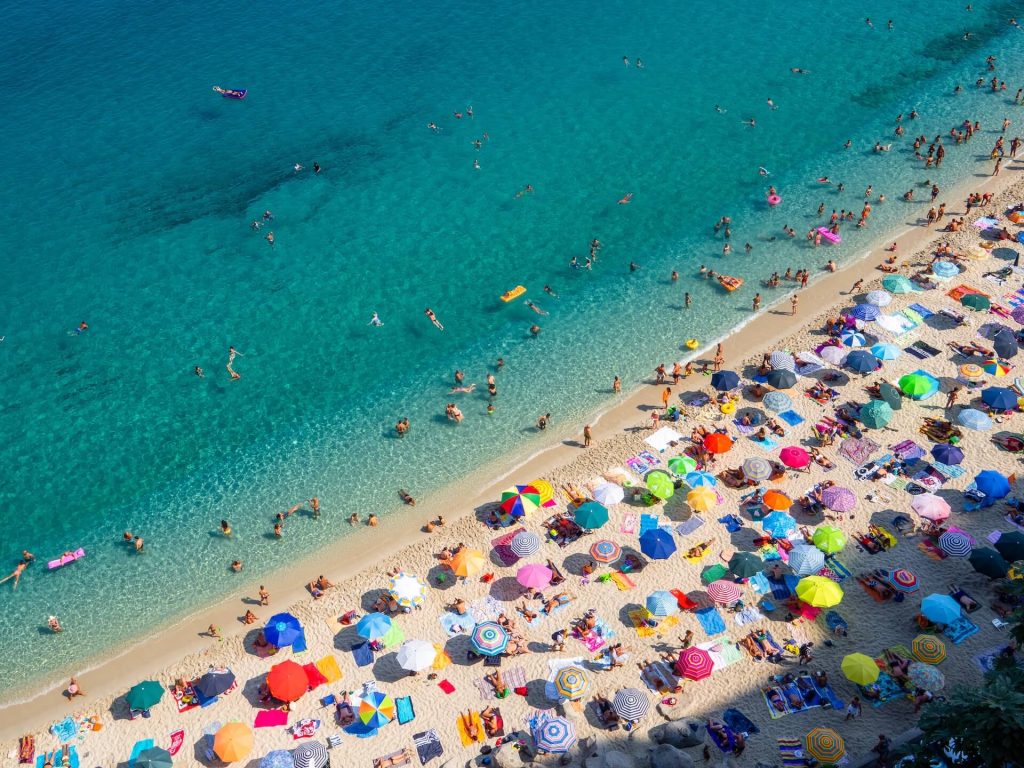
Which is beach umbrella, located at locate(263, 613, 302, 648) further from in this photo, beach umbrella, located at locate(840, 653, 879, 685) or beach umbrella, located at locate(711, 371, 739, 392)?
beach umbrella, located at locate(711, 371, 739, 392)

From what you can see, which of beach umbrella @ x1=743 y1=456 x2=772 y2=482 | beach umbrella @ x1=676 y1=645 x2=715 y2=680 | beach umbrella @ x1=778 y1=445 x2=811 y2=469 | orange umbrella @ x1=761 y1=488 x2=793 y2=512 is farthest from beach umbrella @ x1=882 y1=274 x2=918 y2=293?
beach umbrella @ x1=676 y1=645 x2=715 y2=680

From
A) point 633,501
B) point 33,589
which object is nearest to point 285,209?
point 33,589

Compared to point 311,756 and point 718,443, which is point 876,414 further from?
point 311,756

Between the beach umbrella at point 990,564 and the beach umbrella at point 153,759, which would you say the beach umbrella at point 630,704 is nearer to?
the beach umbrella at point 990,564

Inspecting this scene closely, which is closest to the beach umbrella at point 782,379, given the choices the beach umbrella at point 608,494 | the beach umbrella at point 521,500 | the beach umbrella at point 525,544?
the beach umbrella at point 608,494

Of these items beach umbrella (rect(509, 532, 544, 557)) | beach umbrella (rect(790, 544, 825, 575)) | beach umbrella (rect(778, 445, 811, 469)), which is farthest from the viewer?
beach umbrella (rect(778, 445, 811, 469))
